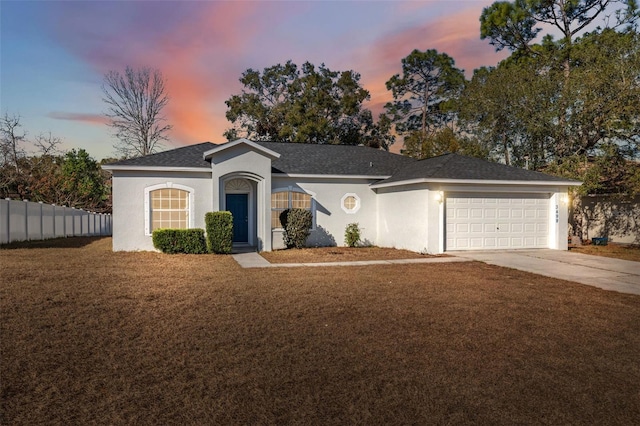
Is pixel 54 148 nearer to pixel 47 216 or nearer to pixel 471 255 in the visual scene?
pixel 47 216

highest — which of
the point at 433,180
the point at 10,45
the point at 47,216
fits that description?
the point at 10,45

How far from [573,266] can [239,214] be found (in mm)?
12448

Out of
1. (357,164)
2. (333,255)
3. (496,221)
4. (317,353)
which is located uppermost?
(357,164)

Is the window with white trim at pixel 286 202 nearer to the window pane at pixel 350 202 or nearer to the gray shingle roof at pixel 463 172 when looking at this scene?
the window pane at pixel 350 202

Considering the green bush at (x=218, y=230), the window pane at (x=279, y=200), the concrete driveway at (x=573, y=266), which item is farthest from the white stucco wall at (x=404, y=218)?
the green bush at (x=218, y=230)

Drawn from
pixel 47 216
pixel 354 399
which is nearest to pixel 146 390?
pixel 354 399

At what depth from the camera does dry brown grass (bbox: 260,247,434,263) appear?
1402cm

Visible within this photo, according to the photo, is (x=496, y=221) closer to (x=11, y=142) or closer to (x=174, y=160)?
(x=174, y=160)

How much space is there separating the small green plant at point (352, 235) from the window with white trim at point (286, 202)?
1.72m

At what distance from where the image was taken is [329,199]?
18.0 m

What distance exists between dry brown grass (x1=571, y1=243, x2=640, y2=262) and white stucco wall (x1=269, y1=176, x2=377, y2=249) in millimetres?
8225

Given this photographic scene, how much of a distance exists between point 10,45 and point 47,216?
13.5 metres

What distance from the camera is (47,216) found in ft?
74.1

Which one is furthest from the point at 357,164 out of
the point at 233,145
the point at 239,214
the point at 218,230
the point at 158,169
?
the point at 158,169
